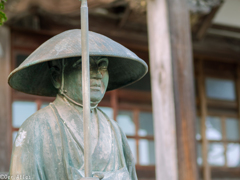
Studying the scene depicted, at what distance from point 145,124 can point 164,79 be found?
2177 mm

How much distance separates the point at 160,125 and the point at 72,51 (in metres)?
2.53

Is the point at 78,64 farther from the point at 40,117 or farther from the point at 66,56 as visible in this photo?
the point at 40,117

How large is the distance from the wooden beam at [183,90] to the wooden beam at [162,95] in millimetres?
47

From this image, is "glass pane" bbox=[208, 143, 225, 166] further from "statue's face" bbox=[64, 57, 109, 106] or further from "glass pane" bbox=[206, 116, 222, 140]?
"statue's face" bbox=[64, 57, 109, 106]

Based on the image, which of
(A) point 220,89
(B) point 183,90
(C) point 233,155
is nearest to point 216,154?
(C) point 233,155

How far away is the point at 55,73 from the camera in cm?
203

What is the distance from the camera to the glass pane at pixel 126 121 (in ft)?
20.3

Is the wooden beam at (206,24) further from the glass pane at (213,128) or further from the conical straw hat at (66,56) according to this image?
the conical straw hat at (66,56)

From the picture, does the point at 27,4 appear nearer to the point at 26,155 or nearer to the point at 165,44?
the point at 165,44

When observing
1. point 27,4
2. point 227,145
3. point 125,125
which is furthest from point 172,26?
point 227,145

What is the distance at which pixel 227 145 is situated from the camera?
6.94m

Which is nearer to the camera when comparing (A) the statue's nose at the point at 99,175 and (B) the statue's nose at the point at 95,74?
(A) the statue's nose at the point at 99,175

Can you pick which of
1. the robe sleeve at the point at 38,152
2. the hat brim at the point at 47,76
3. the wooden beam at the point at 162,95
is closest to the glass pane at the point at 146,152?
the wooden beam at the point at 162,95

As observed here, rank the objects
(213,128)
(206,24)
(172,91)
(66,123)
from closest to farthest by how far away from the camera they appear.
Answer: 1. (66,123)
2. (172,91)
3. (206,24)
4. (213,128)
